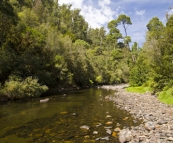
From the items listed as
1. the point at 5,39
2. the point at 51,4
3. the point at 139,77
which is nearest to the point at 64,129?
the point at 5,39

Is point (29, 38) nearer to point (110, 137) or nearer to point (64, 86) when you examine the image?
point (64, 86)

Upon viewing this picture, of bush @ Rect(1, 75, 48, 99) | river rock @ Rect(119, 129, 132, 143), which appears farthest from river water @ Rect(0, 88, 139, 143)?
bush @ Rect(1, 75, 48, 99)

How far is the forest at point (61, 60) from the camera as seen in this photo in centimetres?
3102

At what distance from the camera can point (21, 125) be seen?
15.2 meters

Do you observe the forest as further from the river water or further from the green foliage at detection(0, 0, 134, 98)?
the river water

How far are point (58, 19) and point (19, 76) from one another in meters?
72.2

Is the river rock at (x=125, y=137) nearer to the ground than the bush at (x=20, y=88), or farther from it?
nearer to the ground

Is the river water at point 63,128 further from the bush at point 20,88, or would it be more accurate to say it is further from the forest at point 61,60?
the bush at point 20,88

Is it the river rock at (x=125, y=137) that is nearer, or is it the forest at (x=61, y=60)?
the river rock at (x=125, y=137)

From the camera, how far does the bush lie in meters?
31.2

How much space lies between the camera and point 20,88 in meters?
32.2

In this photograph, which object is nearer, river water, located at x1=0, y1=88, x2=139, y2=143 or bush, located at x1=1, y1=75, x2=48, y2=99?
river water, located at x1=0, y1=88, x2=139, y2=143

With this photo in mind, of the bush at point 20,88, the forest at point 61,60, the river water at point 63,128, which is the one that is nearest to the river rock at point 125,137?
the river water at point 63,128

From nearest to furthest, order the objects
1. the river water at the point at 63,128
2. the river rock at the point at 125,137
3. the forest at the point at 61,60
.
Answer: the river rock at the point at 125,137 → the river water at the point at 63,128 → the forest at the point at 61,60
